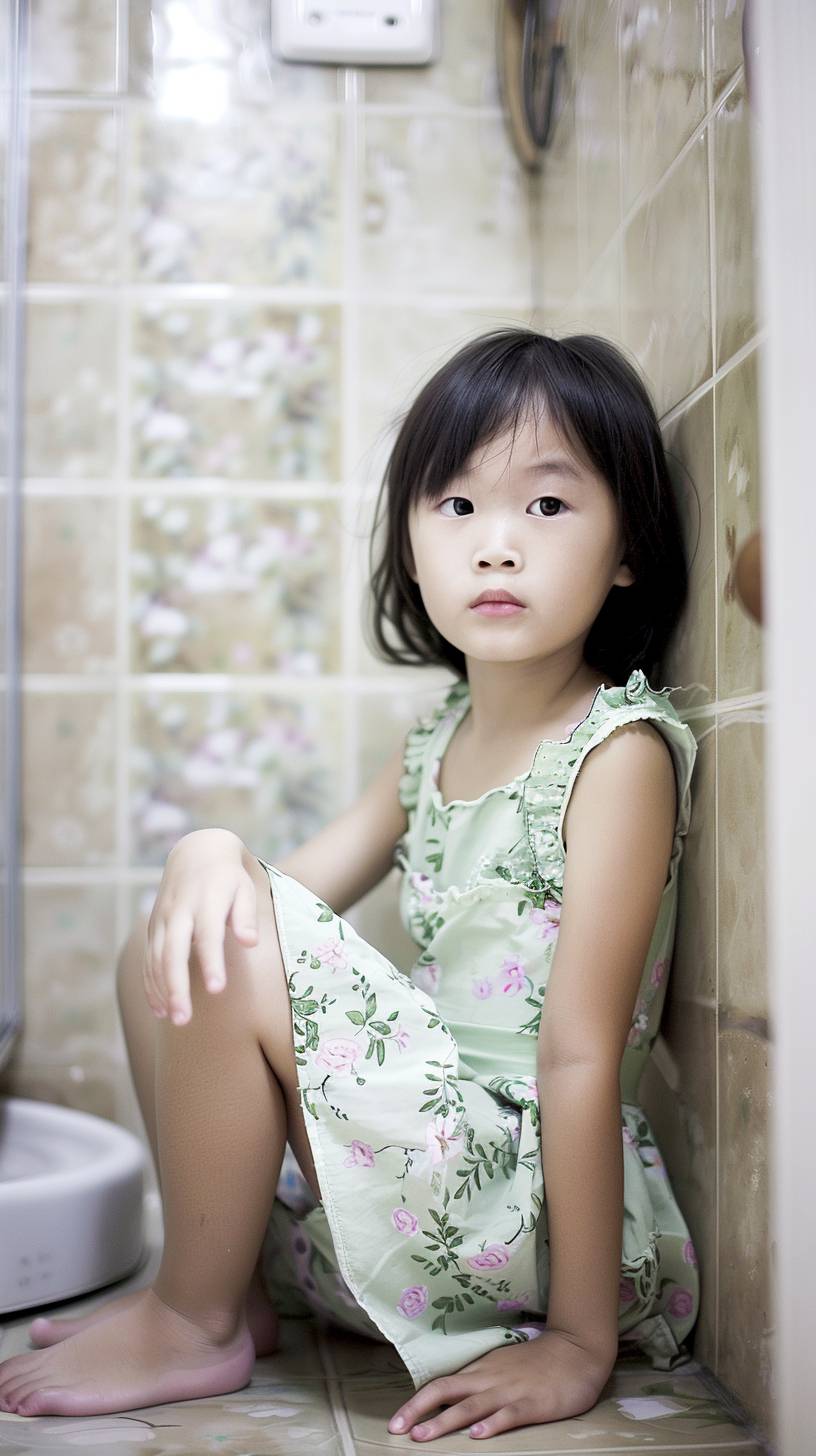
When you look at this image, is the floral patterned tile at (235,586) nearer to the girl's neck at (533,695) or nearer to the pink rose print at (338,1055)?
the girl's neck at (533,695)

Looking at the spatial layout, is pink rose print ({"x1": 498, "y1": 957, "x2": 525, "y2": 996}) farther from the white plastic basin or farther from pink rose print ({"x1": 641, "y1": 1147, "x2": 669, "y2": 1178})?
the white plastic basin

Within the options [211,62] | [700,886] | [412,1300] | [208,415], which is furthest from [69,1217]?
[211,62]

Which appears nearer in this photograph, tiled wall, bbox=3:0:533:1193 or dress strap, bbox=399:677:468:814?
dress strap, bbox=399:677:468:814

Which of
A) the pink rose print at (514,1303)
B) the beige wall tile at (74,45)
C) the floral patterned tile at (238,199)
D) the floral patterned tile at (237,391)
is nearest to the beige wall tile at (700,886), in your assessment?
the pink rose print at (514,1303)

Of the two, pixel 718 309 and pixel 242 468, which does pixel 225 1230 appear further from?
pixel 242 468

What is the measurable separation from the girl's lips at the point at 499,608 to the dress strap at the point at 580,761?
9 cm

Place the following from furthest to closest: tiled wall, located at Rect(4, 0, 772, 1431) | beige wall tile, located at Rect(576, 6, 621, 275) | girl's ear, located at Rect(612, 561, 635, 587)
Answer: tiled wall, located at Rect(4, 0, 772, 1431)
beige wall tile, located at Rect(576, 6, 621, 275)
girl's ear, located at Rect(612, 561, 635, 587)

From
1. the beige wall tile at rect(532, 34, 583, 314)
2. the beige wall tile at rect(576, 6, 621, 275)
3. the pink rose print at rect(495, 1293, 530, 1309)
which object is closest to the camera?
the pink rose print at rect(495, 1293, 530, 1309)

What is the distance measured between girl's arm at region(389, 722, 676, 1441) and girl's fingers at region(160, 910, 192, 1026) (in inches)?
9.6

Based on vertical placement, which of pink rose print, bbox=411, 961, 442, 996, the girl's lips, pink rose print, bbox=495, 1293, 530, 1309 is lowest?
pink rose print, bbox=495, 1293, 530, 1309

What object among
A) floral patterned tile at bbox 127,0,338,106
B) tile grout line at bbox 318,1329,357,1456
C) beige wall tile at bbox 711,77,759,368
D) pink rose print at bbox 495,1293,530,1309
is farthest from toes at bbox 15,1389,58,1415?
floral patterned tile at bbox 127,0,338,106

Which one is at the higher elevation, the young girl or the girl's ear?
the girl's ear

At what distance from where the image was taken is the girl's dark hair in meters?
0.90

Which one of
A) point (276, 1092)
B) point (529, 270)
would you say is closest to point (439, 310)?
point (529, 270)
